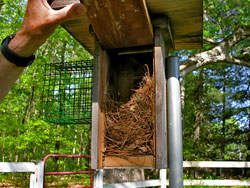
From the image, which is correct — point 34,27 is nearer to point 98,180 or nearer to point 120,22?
point 120,22

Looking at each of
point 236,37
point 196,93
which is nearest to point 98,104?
point 236,37

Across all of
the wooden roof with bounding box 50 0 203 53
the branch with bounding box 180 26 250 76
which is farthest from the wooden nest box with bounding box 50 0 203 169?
the branch with bounding box 180 26 250 76

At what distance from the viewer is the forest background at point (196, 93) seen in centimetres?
756

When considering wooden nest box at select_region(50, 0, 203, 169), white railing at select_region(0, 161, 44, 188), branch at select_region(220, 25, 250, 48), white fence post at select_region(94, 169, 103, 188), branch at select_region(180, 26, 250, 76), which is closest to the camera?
wooden nest box at select_region(50, 0, 203, 169)

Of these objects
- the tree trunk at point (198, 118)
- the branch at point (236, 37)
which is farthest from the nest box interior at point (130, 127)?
the tree trunk at point (198, 118)

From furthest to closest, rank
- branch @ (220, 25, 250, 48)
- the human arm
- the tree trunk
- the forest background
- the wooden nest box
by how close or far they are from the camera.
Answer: the tree trunk
the forest background
branch @ (220, 25, 250, 48)
the wooden nest box
the human arm

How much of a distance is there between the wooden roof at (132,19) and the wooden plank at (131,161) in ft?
3.20

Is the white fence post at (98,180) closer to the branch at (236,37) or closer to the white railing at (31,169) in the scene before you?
the white railing at (31,169)

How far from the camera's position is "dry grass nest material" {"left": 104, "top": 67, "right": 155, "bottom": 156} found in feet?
6.76

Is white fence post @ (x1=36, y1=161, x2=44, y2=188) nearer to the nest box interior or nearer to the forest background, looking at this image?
the nest box interior

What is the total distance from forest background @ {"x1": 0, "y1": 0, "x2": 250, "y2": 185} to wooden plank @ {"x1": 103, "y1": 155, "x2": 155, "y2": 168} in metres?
4.47

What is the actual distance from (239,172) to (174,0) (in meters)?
15.4

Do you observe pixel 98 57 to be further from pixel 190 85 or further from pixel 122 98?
pixel 190 85

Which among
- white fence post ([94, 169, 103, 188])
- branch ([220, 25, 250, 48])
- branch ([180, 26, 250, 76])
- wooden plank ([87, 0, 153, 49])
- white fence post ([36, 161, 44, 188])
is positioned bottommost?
white fence post ([94, 169, 103, 188])
